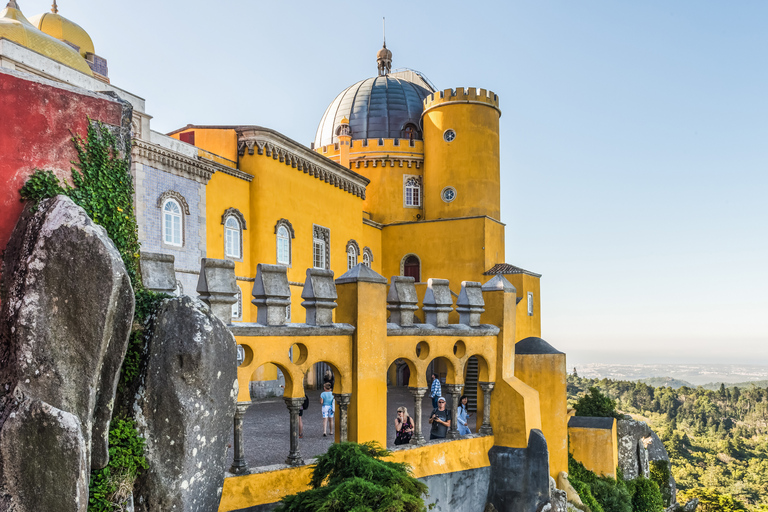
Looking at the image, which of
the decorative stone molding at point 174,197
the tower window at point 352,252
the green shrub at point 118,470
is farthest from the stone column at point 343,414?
the tower window at point 352,252

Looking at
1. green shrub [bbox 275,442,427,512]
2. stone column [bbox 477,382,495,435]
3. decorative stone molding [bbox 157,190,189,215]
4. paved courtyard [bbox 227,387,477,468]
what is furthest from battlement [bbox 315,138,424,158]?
green shrub [bbox 275,442,427,512]

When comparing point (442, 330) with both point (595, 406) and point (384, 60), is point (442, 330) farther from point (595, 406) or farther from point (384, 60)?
point (384, 60)

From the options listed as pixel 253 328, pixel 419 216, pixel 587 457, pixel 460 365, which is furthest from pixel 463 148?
pixel 253 328

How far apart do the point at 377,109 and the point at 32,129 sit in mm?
24591

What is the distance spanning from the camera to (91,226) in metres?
5.68

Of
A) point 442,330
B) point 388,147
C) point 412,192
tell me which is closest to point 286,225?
point 412,192

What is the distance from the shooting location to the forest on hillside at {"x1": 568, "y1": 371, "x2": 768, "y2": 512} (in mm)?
43188

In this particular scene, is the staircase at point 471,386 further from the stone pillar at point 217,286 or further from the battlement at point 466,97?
the stone pillar at point 217,286

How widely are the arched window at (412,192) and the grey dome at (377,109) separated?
2.46 m

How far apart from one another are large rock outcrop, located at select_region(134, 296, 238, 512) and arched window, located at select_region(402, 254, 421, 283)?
2038cm

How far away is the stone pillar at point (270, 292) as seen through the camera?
847cm

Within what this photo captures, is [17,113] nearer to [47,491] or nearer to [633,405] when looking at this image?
[47,491]

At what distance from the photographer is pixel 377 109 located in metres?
29.7

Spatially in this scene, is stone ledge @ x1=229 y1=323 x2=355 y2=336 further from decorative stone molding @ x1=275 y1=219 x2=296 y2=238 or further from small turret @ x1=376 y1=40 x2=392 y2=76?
small turret @ x1=376 y1=40 x2=392 y2=76
